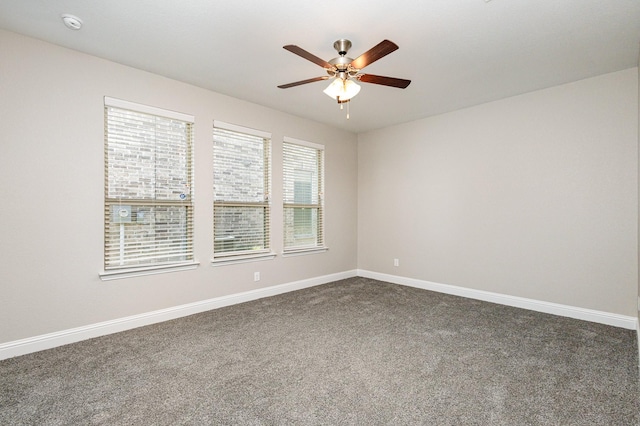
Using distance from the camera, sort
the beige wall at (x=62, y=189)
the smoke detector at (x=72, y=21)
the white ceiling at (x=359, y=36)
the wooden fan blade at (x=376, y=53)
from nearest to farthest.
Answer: the wooden fan blade at (x=376, y=53) → the white ceiling at (x=359, y=36) → the smoke detector at (x=72, y=21) → the beige wall at (x=62, y=189)

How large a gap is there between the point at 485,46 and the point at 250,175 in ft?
9.92

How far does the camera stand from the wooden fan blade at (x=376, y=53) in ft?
6.86

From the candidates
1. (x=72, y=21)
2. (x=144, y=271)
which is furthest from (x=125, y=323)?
(x=72, y=21)

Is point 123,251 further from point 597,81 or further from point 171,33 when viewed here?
point 597,81

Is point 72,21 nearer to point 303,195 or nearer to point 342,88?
point 342,88

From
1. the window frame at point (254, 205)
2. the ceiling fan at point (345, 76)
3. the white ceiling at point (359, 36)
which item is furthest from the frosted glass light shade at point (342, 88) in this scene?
the window frame at point (254, 205)

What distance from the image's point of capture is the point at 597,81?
3.40m

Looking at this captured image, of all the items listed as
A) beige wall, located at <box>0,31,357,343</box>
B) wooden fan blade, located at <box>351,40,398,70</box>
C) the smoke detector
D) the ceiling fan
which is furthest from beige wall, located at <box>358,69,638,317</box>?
the smoke detector

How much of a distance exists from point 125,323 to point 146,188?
4.60 ft

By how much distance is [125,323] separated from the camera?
126 inches

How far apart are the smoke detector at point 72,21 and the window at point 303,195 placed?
8.67 feet

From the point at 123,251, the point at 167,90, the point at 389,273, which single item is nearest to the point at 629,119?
the point at 389,273

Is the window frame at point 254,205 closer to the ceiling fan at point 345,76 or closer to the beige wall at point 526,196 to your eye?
the ceiling fan at point 345,76

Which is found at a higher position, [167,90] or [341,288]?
[167,90]
